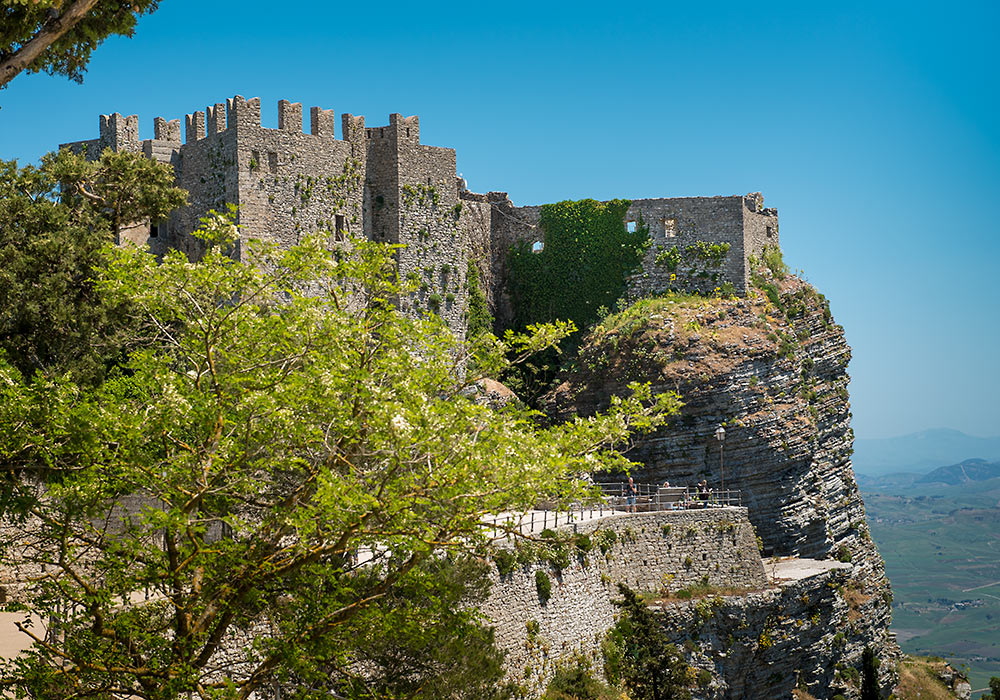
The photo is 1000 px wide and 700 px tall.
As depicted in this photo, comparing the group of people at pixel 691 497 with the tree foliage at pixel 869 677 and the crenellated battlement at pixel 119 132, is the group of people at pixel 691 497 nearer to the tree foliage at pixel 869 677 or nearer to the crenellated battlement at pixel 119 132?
the tree foliage at pixel 869 677

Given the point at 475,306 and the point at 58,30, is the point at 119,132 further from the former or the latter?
the point at 58,30

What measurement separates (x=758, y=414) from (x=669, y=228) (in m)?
9.14

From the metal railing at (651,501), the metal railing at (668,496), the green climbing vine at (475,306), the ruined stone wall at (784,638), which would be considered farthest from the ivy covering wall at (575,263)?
the ruined stone wall at (784,638)

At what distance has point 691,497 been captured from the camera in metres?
35.5

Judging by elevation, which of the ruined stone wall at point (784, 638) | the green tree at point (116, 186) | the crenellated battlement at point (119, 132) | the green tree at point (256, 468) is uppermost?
the crenellated battlement at point (119, 132)

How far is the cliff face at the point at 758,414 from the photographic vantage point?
119ft

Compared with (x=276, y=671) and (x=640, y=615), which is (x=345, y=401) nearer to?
(x=276, y=671)

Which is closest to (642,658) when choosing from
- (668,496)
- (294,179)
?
(668,496)

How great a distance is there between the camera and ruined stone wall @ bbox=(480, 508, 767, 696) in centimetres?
2394

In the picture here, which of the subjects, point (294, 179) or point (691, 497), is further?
point (691, 497)

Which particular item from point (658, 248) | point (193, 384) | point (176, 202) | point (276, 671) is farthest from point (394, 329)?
point (658, 248)

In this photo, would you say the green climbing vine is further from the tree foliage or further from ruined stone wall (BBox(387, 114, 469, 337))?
the tree foliage

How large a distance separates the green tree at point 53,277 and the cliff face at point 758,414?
18457 millimetres

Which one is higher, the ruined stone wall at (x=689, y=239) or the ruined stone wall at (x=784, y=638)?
the ruined stone wall at (x=689, y=239)
